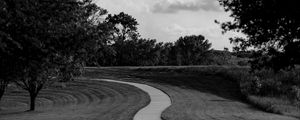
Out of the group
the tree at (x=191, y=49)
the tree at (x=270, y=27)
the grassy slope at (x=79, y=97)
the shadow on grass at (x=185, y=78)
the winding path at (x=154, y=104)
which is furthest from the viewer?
the tree at (x=191, y=49)

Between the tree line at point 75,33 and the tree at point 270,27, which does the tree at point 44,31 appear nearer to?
the tree line at point 75,33

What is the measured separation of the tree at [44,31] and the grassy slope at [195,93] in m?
5.94

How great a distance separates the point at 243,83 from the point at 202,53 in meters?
45.6

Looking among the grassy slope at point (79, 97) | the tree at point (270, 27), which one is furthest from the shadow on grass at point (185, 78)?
the tree at point (270, 27)

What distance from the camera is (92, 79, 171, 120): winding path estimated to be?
2202 cm

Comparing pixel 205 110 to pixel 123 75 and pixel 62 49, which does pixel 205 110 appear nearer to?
pixel 62 49

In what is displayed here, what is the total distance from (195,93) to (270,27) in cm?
2251

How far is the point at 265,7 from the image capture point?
12.0 metres

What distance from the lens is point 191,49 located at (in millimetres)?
82500

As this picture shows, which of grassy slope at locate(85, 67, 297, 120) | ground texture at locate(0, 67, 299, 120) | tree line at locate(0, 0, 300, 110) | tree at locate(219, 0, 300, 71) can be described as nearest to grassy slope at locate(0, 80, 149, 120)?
ground texture at locate(0, 67, 299, 120)

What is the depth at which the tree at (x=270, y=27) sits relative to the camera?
38.9 ft

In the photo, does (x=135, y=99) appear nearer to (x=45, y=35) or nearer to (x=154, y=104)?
(x=154, y=104)

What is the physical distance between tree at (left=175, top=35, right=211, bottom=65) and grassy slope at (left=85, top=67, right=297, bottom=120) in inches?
1113

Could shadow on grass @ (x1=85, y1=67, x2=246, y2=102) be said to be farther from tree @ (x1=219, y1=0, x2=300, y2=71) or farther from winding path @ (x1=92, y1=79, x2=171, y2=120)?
tree @ (x1=219, y1=0, x2=300, y2=71)
